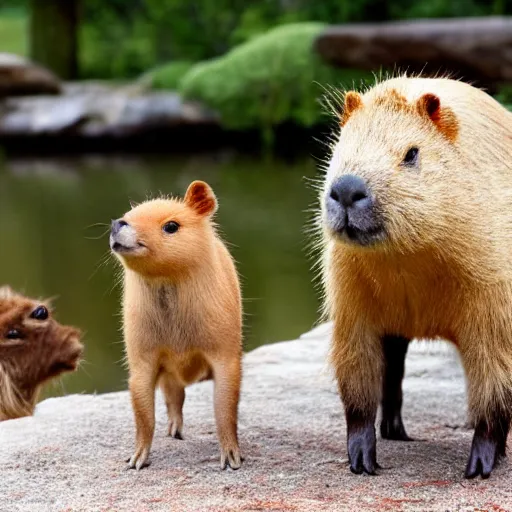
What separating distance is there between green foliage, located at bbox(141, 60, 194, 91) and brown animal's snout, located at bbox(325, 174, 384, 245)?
55.3ft

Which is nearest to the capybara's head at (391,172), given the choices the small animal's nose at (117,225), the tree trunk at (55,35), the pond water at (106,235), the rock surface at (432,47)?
the small animal's nose at (117,225)

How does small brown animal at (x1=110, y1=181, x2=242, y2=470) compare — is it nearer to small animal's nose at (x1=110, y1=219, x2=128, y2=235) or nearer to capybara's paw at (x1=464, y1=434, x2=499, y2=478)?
small animal's nose at (x1=110, y1=219, x2=128, y2=235)

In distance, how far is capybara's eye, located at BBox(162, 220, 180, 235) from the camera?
3.87 m

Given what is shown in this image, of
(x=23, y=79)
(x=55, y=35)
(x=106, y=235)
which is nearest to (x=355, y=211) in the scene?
(x=106, y=235)

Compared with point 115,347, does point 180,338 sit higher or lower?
higher

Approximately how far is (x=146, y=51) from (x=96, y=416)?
21649 millimetres

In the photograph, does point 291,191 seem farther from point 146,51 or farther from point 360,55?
point 146,51

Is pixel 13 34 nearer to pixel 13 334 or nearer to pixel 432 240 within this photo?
pixel 13 334

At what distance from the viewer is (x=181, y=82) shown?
18.7 meters

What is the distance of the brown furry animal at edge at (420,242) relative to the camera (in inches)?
136

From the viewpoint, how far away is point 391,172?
136 inches

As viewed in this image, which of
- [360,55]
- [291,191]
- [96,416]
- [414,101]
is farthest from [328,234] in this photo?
[360,55]

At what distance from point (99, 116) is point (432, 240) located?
50.7 feet

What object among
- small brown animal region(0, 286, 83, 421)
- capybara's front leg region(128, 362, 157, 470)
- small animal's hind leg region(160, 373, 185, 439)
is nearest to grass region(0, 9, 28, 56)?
small brown animal region(0, 286, 83, 421)
